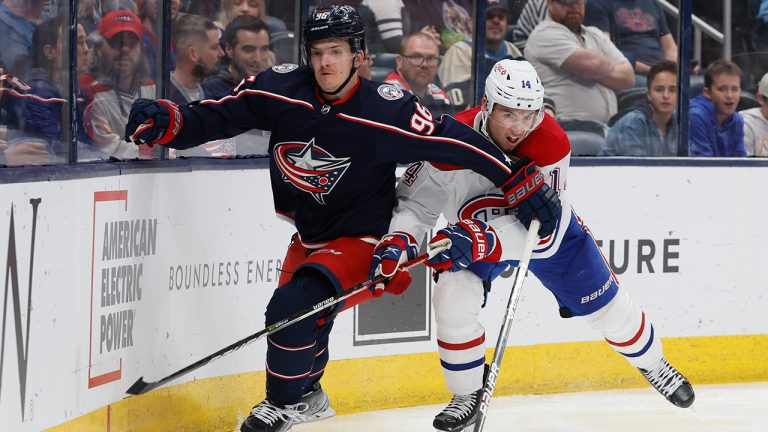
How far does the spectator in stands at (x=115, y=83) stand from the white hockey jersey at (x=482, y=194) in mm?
830

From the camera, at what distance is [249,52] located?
443cm

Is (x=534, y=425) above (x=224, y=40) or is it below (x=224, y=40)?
below

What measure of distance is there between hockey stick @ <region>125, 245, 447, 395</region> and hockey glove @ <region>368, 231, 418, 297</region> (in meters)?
0.02

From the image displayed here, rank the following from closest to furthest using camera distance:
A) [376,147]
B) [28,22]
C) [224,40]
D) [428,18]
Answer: [28,22] < [376,147] < [224,40] < [428,18]

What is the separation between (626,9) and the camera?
536 cm

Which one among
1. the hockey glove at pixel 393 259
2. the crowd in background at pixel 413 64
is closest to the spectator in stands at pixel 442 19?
the crowd in background at pixel 413 64

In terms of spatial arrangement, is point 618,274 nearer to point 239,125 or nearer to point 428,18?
point 428,18

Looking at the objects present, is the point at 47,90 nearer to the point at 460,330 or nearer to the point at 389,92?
the point at 389,92

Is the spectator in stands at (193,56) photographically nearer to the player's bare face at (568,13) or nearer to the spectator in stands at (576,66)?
the spectator in stands at (576,66)

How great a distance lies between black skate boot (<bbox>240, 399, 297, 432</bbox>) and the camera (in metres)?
3.48

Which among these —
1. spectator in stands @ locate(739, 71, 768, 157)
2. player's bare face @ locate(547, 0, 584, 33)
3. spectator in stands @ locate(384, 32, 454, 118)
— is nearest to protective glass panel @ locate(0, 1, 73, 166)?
spectator in stands @ locate(384, 32, 454, 118)

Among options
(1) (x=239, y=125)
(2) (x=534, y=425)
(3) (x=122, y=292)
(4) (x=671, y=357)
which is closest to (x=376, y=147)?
(1) (x=239, y=125)

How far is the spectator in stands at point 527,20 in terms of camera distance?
16.8 feet

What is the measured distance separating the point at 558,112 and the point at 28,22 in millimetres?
2600
